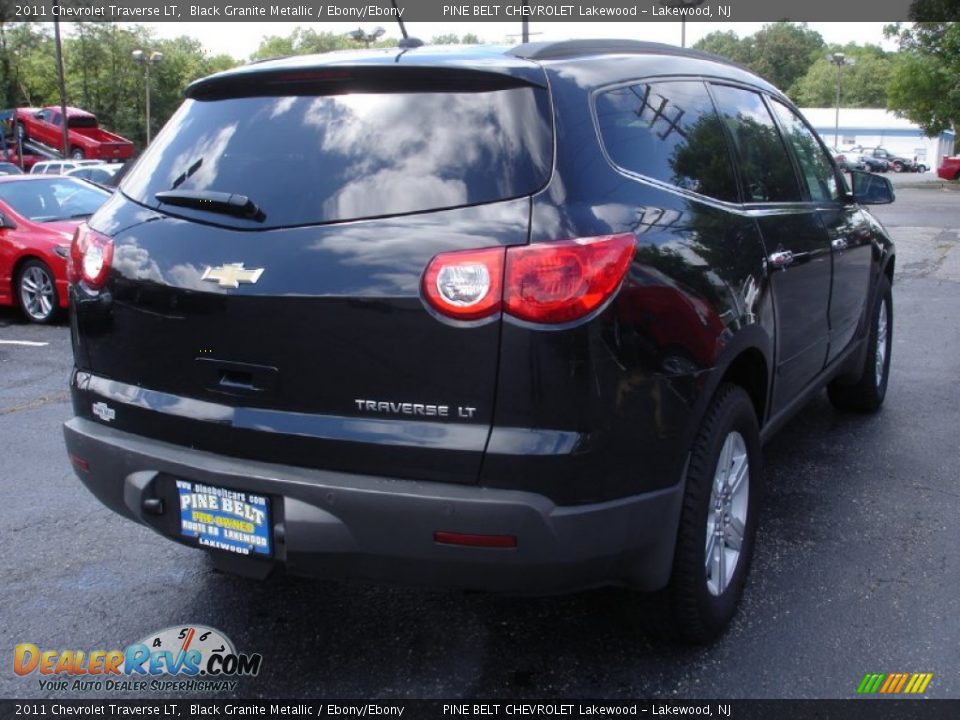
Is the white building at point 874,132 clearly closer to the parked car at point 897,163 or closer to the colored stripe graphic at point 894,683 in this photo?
the parked car at point 897,163

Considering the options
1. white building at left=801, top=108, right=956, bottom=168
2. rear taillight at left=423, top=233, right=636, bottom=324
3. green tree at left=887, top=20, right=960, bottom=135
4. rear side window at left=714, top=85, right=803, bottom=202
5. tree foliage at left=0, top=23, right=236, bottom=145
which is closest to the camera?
rear taillight at left=423, top=233, right=636, bottom=324

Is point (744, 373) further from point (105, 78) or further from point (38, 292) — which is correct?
point (105, 78)

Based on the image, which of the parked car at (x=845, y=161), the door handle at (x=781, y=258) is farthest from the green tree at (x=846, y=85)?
the door handle at (x=781, y=258)

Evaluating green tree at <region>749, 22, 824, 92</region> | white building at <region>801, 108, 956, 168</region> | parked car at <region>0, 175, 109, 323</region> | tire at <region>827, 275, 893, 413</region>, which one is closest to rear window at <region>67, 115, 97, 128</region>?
parked car at <region>0, 175, 109, 323</region>

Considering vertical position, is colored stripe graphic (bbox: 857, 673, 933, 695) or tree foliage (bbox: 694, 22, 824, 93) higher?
tree foliage (bbox: 694, 22, 824, 93)

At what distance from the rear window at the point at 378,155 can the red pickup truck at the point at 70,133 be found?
36.4 m

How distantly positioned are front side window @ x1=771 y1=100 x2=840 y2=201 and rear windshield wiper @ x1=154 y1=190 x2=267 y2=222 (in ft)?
8.22

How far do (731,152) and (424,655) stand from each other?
202cm

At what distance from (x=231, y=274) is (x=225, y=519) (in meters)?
0.67

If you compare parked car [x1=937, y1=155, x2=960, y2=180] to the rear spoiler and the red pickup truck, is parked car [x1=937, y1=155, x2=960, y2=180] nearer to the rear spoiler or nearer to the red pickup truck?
the red pickup truck

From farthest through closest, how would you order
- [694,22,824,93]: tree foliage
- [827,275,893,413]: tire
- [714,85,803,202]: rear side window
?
[694,22,824,93]: tree foliage
[827,275,893,413]: tire
[714,85,803,202]: rear side window

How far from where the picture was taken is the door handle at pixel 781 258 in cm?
345

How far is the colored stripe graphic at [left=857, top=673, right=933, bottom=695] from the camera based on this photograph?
9.23ft

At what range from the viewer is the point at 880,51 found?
146m
